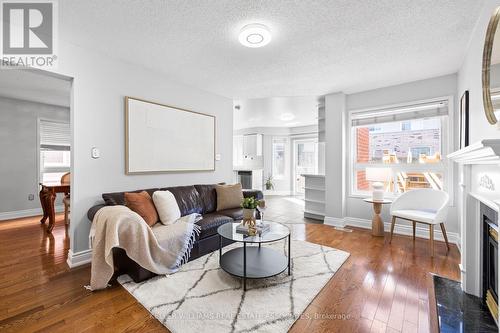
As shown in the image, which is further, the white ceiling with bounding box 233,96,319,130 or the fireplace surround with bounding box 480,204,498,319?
the white ceiling with bounding box 233,96,319,130

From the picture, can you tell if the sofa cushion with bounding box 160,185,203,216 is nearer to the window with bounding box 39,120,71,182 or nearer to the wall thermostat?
the wall thermostat

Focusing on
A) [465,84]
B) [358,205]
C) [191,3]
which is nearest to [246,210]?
[191,3]

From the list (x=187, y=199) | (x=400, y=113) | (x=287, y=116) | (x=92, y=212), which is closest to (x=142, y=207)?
(x=92, y=212)

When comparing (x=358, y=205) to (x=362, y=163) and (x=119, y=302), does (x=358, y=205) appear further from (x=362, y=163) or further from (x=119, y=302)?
(x=119, y=302)

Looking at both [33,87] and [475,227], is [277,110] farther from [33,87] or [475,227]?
[33,87]

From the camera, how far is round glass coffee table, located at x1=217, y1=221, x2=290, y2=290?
204cm

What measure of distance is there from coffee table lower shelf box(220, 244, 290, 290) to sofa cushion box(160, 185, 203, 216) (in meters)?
0.99

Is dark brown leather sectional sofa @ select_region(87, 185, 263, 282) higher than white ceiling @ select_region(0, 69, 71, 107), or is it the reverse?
white ceiling @ select_region(0, 69, 71, 107)

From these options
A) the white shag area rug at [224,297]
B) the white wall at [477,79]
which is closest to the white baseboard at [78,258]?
the white shag area rug at [224,297]

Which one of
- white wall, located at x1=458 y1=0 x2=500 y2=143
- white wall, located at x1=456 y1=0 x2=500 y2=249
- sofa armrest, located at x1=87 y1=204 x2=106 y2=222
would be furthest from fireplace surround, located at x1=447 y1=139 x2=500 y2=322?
sofa armrest, located at x1=87 y1=204 x2=106 y2=222

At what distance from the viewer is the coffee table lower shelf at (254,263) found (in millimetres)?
2027

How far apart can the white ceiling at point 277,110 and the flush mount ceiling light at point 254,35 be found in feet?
7.70

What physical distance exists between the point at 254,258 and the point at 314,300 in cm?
72

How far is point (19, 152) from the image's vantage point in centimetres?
460
